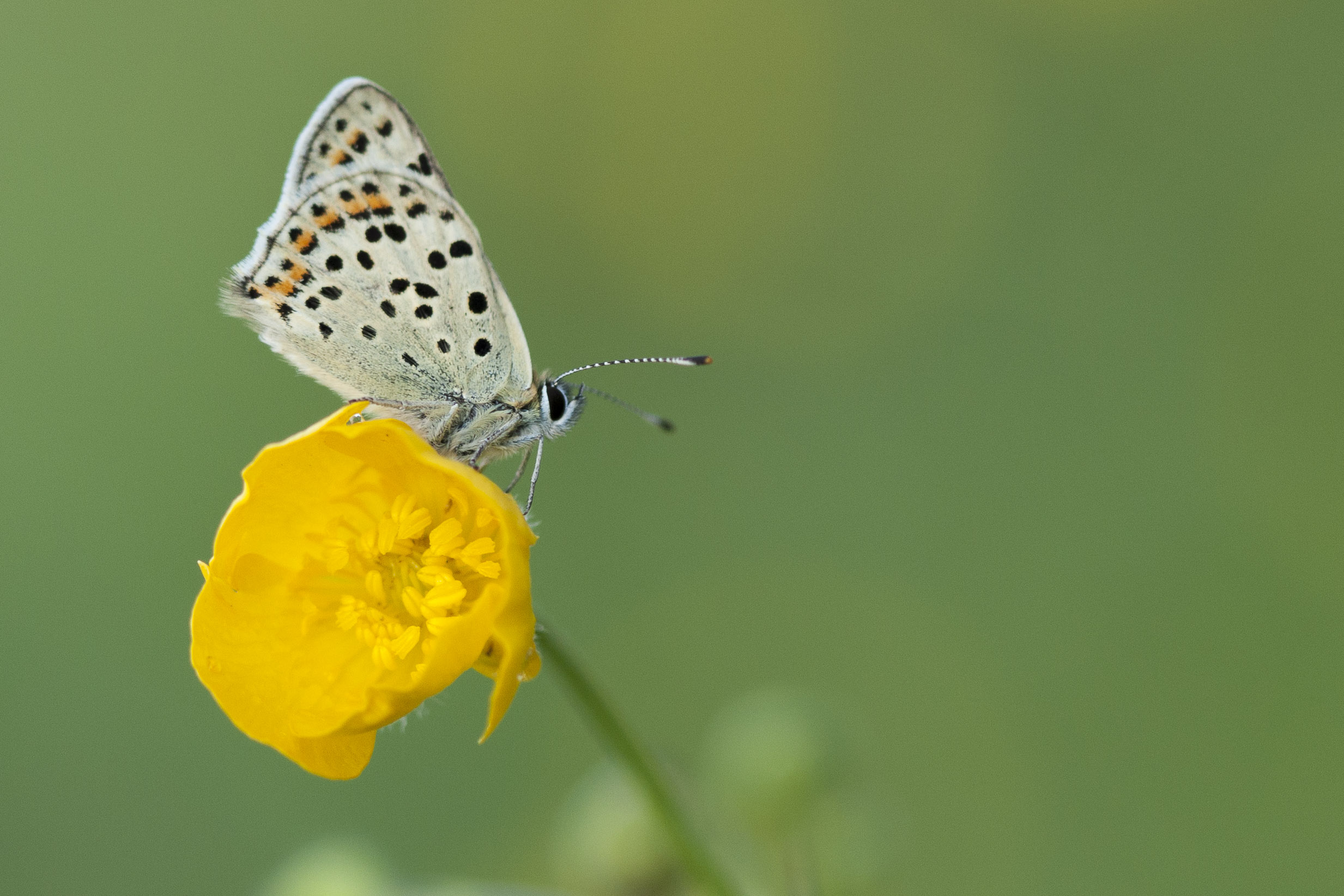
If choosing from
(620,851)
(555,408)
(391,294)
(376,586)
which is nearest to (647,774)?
(376,586)

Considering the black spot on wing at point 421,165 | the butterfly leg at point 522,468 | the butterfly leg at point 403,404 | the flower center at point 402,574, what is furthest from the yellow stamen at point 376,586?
the black spot on wing at point 421,165

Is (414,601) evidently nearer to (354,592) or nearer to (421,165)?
(354,592)

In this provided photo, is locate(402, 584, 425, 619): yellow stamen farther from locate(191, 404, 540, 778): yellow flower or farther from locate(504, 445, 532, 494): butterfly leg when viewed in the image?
locate(504, 445, 532, 494): butterfly leg

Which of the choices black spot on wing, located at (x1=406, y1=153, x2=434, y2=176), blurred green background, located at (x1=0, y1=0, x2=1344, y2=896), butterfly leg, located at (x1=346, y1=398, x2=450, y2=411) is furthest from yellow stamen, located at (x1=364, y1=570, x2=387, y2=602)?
blurred green background, located at (x1=0, y1=0, x2=1344, y2=896)

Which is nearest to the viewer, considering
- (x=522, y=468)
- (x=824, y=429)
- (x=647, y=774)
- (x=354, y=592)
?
(x=647, y=774)

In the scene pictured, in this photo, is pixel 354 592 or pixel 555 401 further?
pixel 555 401

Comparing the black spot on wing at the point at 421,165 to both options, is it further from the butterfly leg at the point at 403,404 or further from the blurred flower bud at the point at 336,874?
the blurred flower bud at the point at 336,874

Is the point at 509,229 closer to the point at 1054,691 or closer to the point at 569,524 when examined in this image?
the point at 569,524
